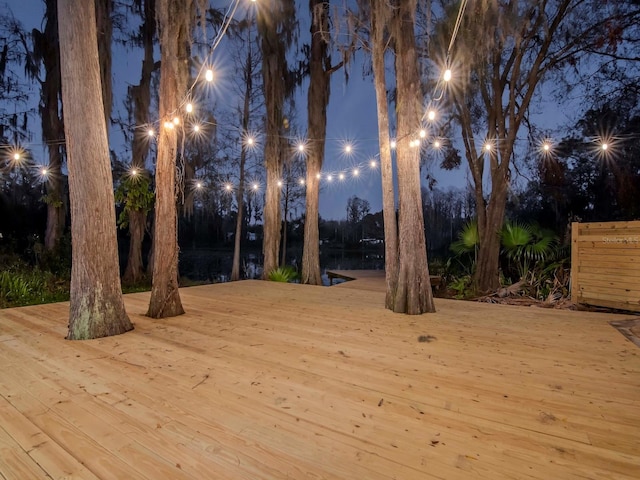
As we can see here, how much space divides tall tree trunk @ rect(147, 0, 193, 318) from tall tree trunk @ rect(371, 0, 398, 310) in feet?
8.03

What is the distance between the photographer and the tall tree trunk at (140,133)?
870 cm

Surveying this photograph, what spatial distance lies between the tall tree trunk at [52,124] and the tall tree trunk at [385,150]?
827 cm

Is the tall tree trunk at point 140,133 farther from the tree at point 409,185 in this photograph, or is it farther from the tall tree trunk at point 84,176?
the tree at point 409,185

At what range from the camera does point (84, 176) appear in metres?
3.19

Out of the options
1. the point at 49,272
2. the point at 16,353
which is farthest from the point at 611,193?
the point at 49,272

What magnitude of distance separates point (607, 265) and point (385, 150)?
364 centimetres

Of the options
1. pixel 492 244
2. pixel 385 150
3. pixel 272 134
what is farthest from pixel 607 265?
pixel 272 134

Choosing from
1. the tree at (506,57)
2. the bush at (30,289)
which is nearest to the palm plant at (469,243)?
the tree at (506,57)

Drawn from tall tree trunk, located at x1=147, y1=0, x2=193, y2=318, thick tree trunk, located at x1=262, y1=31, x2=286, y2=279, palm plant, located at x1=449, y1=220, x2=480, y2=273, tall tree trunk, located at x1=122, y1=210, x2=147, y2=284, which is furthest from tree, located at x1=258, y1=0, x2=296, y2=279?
palm plant, located at x1=449, y1=220, x2=480, y2=273

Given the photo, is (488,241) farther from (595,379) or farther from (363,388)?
(363,388)

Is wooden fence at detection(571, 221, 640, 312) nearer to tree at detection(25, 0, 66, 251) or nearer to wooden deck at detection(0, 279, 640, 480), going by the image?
wooden deck at detection(0, 279, 640, 480)

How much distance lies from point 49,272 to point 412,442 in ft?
31.1

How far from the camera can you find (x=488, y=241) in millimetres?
6559

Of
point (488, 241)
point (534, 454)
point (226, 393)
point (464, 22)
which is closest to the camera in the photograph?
point (534, 454)
